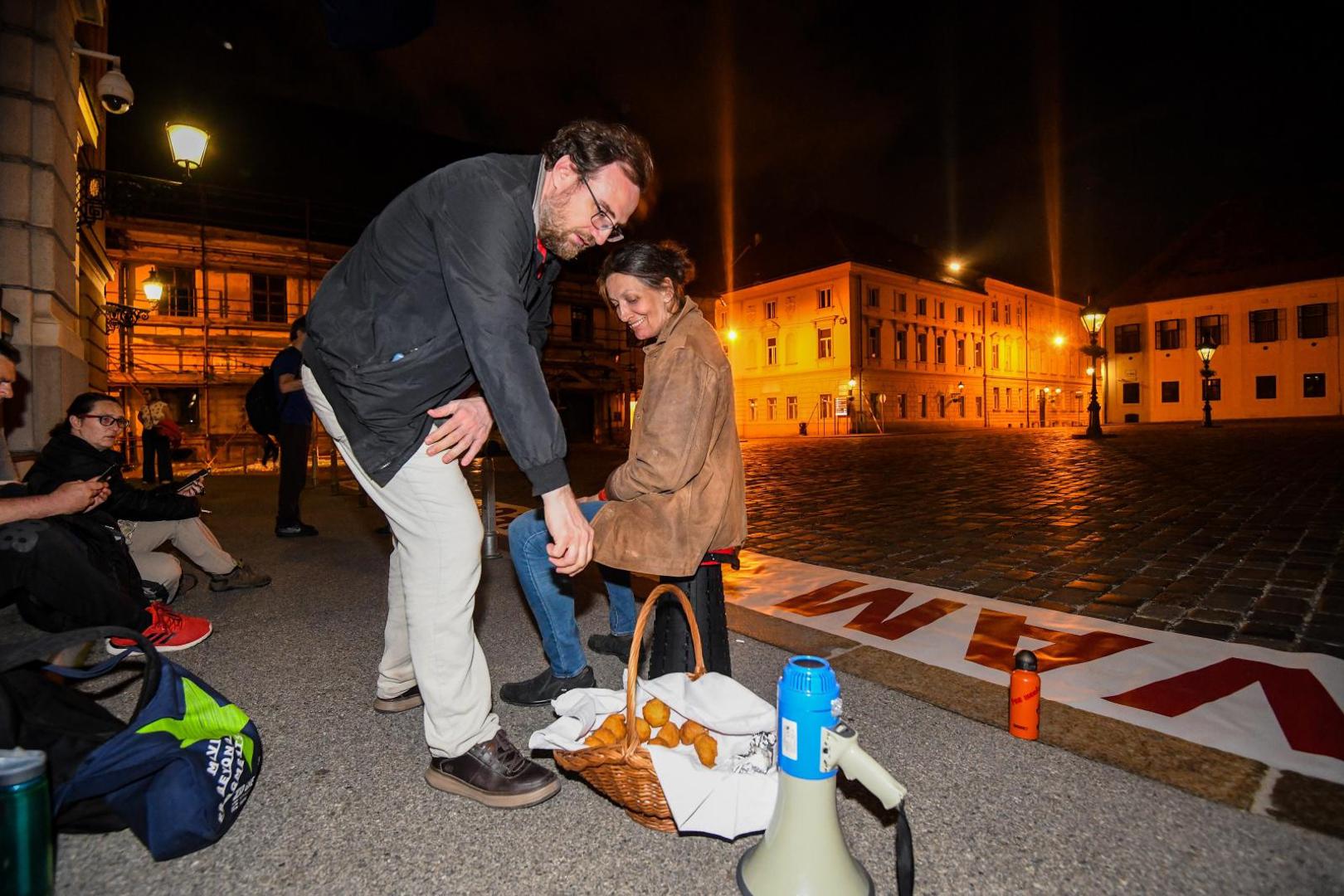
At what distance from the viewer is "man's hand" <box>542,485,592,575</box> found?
1.86 m

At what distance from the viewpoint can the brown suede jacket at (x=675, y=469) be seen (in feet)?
8.32

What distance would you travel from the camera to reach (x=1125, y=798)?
2.00 meters

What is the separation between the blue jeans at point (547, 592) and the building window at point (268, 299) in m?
28.8

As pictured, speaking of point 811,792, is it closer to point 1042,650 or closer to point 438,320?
point 438,320

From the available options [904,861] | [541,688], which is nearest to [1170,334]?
[541,688]

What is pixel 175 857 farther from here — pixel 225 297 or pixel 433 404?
pixel 225 297

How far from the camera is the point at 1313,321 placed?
4062 centimetres

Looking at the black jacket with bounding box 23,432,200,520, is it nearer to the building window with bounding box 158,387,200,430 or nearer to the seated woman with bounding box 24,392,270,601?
the seated woman with bounding box 24,392,270,601

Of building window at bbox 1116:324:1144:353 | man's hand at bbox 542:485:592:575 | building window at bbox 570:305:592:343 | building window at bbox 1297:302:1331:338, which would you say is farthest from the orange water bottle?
building window at bbox 1116:324:1144:353

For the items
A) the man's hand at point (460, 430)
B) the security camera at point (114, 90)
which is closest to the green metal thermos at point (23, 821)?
the man's hand at point (460, 430)

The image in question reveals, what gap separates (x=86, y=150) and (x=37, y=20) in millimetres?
3424

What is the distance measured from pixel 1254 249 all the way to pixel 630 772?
194ft

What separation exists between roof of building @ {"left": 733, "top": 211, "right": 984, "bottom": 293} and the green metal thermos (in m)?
45.6

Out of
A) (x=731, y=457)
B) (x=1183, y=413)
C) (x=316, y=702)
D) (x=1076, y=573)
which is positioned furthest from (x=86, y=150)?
(x=1183, y=413)
